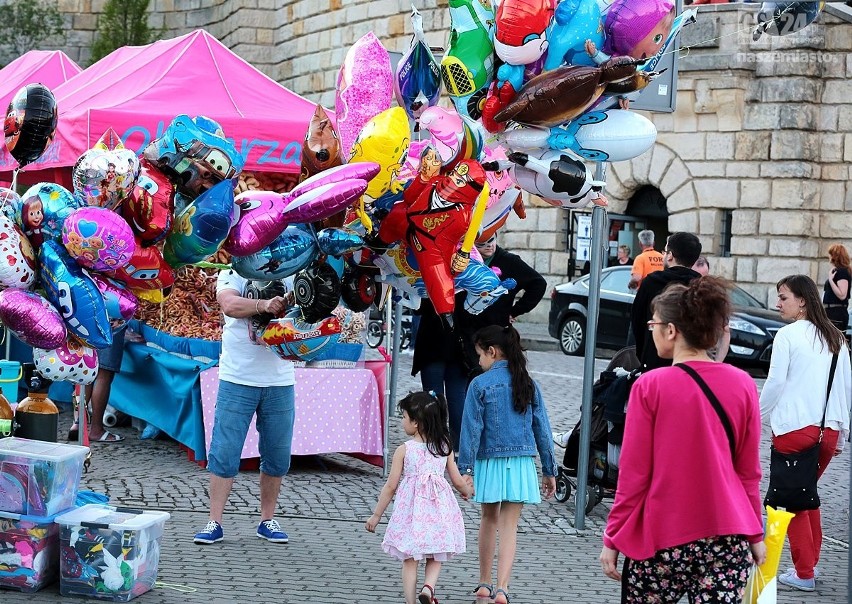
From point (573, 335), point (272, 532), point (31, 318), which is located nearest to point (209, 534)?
point (272, 532)

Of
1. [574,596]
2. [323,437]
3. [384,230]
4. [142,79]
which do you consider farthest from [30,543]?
[142,79]

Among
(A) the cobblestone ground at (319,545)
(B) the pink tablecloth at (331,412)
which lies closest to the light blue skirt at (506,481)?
(A) the cobblestone ground at (319,545)

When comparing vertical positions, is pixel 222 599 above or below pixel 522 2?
below

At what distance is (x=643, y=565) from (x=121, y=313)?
2.35 m

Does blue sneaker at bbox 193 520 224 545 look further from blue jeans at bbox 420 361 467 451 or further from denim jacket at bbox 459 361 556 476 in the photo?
blue jeans at bbox 420 361 467 451

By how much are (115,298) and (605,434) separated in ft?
12.9

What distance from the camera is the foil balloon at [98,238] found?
15.9ft

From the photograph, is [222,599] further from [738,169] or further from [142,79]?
[738,169]

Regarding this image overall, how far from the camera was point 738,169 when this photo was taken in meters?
20.6

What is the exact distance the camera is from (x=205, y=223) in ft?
16.2

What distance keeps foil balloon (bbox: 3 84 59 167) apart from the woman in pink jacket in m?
2.71

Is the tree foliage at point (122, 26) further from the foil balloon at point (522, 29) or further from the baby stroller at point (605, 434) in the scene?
the foil balloon at point (522, 29)

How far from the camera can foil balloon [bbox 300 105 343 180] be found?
5312 mm

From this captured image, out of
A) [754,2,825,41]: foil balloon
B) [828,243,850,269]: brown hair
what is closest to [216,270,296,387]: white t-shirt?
[754,2,825,41]: foil balloon
